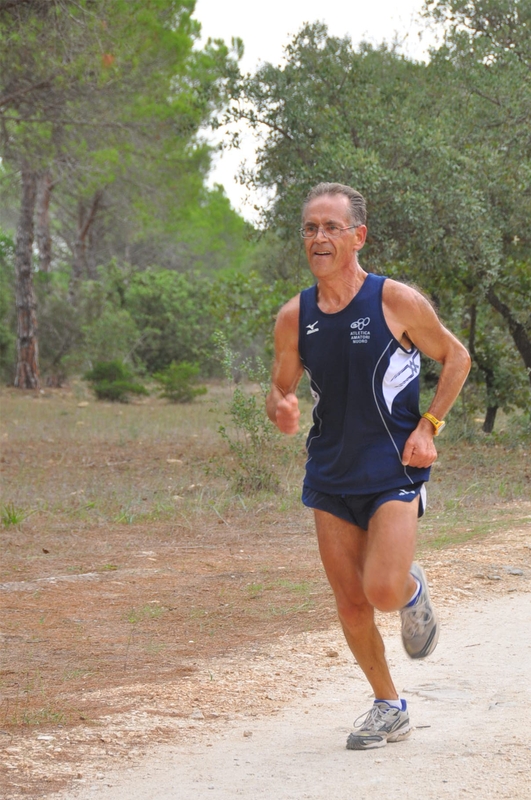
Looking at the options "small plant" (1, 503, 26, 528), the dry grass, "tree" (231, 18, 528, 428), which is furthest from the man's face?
"tree" (231, 18, 528, 428)

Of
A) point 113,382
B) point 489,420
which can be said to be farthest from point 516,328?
point 113,382

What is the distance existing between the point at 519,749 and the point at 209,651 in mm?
1864

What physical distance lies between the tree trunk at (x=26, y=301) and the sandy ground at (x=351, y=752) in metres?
19.5

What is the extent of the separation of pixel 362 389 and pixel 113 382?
19.7 metres

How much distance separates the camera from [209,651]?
5.13 m

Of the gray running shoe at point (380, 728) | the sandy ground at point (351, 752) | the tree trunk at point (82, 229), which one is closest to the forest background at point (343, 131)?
the sandy ground at point (351, 752)

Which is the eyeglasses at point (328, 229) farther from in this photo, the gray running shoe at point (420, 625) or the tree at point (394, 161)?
the tree at point (394, 161)

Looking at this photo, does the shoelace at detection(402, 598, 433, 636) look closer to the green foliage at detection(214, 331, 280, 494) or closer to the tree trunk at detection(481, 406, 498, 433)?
the green foliage at detection(214, 331, 280, 494)

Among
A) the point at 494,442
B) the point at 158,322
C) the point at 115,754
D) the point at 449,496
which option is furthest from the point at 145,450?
the point at 158,322

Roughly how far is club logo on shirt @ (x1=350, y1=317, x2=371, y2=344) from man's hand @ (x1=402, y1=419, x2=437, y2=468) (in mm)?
364

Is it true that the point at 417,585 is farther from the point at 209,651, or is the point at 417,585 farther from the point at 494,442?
the point at 494,442

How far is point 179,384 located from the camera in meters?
23.0

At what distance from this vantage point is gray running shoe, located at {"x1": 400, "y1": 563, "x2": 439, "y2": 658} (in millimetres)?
3795

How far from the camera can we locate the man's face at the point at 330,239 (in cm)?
367
